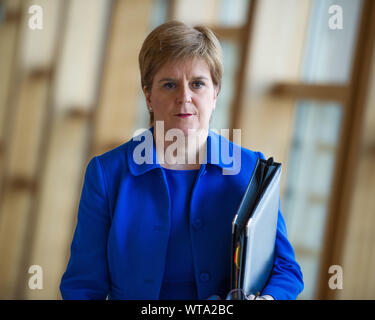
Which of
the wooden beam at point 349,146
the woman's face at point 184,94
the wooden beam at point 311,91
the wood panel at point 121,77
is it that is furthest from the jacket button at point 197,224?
the wood panel at point 121,77

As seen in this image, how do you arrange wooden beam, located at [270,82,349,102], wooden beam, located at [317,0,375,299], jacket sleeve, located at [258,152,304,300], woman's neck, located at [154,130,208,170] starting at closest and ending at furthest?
jacket sleeve, located at [258,152,304,300], woman's neck, located at [154,130,208,170], wooden beam, located at [317,0,375,299], wooden beam, located at [270,82,349,102]

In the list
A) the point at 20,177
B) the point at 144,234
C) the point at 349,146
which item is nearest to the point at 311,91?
the point at 349,146

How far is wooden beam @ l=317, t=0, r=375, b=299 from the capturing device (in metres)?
2.44

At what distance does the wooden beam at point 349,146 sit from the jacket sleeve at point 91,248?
1683 millimetres

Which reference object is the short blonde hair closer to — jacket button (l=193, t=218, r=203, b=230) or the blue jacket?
the blue jacket

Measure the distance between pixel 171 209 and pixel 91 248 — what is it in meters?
0.22

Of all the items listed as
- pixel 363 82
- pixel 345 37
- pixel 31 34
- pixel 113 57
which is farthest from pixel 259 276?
pixel 31 34

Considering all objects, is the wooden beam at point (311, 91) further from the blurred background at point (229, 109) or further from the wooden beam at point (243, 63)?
the wooden beam at point (243, 63)

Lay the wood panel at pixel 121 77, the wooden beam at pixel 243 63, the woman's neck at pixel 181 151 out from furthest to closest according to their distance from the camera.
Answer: the wood panel at pixel 121 77, the wooden beam at pixel 243 63, the woman's neck at pixel 181 151

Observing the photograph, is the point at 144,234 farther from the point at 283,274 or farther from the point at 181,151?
the point at 283,274

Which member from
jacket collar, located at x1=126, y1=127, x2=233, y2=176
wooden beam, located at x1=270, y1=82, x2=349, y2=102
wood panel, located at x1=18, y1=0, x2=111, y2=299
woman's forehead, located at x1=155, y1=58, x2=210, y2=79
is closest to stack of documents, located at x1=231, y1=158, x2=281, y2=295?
jacket collar, located at x1=126, y1=127, x2=233, y2=176

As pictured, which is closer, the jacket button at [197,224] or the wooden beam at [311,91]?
the jacket button at [197,224]

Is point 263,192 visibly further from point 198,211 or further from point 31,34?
point 31,34

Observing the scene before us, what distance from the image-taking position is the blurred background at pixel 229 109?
8.20 ft
